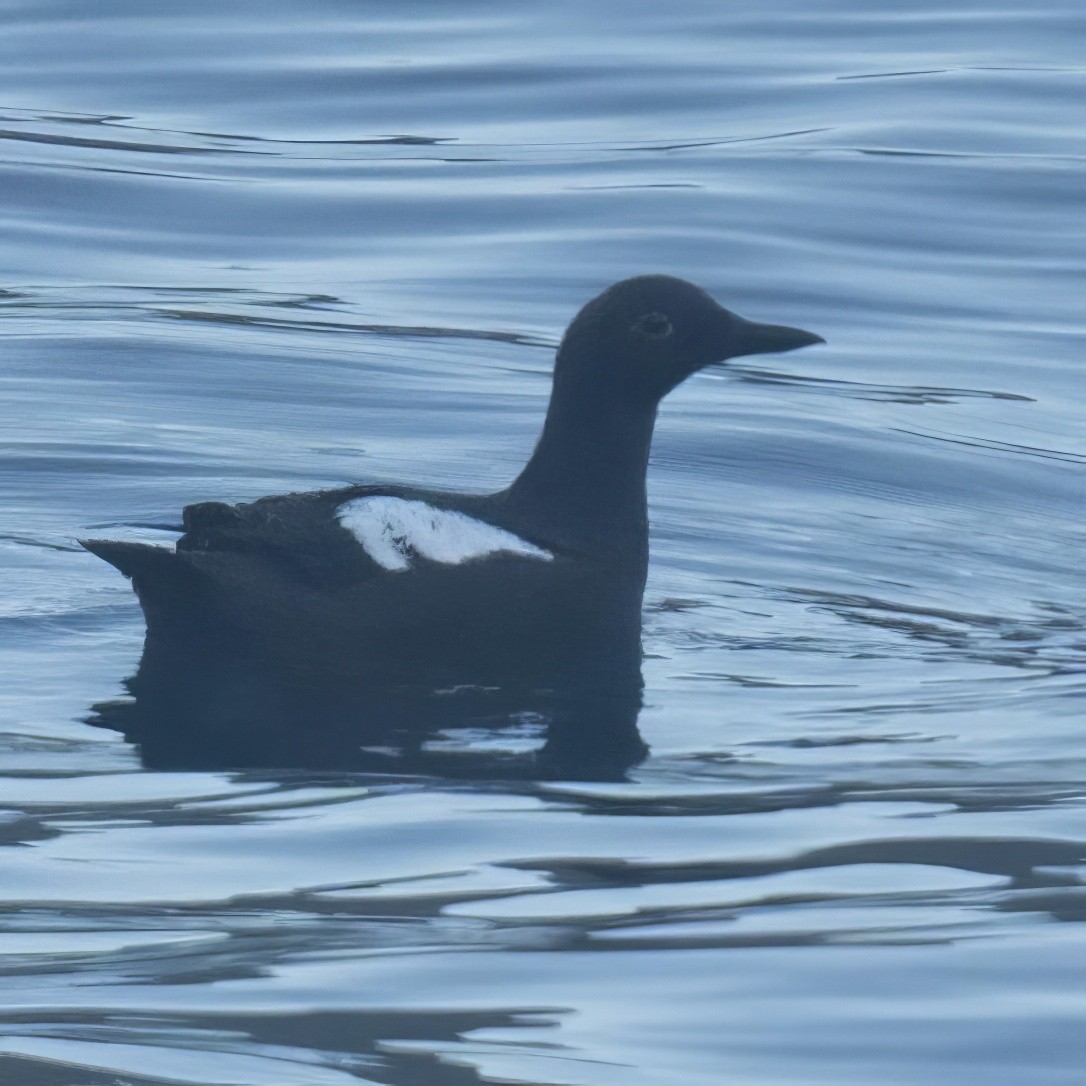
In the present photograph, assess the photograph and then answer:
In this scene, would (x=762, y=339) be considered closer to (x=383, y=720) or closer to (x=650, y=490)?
(x=383, y=720)

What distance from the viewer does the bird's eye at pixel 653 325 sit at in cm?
664

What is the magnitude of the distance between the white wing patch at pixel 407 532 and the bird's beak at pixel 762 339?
45.9 inches

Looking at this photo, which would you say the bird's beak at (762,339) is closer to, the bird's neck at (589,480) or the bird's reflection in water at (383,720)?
the bird's neck at (589,480)

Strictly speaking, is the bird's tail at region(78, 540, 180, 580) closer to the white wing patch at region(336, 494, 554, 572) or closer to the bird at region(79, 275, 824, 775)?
the bird at region(79, 275, 824, 775)

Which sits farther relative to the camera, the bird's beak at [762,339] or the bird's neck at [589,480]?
the bird's beak at [762,339]

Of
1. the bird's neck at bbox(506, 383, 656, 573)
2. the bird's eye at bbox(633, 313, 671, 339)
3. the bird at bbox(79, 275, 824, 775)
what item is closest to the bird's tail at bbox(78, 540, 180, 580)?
the bird at bbox(79, 275, 824, 775)

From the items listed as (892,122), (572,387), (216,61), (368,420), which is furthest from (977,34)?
(572,387)

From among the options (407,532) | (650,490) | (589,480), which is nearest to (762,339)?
(589,480)

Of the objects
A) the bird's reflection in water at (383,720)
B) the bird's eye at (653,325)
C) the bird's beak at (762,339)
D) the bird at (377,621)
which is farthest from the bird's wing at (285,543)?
the bird's beak at (762,339)

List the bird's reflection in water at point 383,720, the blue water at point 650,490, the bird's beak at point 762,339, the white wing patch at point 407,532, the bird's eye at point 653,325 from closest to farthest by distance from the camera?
the blue water at point 650,490, the bird's reflection in water at point 383,720, the white wing patch at point 407,532, the bird's eye at point 653,325, the bird's beak at point 762,339

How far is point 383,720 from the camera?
5.86 m

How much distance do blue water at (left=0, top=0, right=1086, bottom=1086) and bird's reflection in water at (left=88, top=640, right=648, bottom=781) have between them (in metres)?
0.13

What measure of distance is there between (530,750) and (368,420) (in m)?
4.17

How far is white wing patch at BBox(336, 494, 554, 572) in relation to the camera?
605cm
